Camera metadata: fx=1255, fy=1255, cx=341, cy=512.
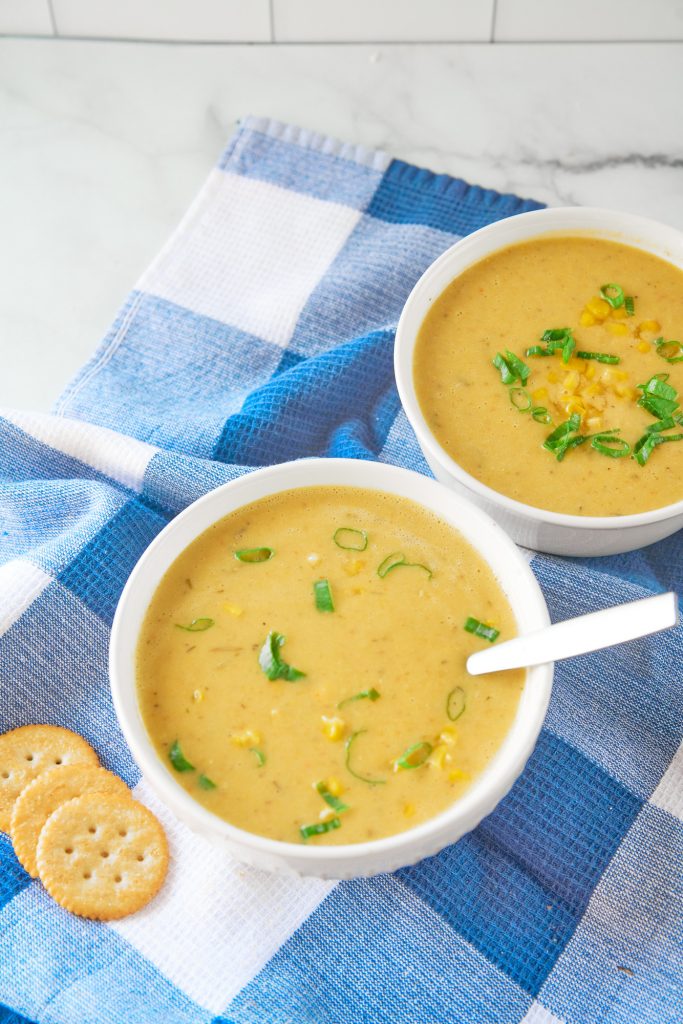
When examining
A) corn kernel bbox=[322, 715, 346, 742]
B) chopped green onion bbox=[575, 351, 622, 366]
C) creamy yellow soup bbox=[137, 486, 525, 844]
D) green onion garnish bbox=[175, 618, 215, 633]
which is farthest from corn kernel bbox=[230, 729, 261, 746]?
chopped green onion bbox=[575, 351, 622, 366]

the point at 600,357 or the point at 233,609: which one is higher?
the point at 600,357

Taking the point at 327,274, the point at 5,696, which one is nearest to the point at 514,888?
the point at 5,696

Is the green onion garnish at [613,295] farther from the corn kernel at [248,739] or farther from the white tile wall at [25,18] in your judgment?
the white tile wall at [25,18]

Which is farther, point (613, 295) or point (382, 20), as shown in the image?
point (382, 20)

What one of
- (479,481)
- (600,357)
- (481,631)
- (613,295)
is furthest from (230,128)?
(481,631)

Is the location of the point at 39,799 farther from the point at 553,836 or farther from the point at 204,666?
the point at 553,836

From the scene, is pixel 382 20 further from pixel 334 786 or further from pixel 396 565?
pixel 334 786
